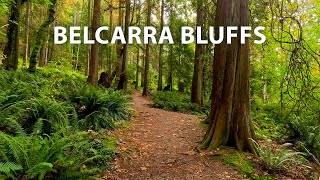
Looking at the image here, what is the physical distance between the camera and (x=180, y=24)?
68.4 feet

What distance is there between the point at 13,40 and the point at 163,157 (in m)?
9.13

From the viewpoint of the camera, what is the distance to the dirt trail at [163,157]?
15.7 feet

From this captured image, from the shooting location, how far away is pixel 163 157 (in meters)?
5.50

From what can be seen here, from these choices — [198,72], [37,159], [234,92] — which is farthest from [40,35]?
[37,159]

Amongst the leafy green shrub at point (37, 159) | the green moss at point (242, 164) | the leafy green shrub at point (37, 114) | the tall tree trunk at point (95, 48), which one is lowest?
the green moss at point (242, 164)

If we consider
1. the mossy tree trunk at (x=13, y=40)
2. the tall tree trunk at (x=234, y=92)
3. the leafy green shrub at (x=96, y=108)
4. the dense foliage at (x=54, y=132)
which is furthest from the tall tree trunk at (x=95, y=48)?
the tall tree trunk at (x=234, y=92)

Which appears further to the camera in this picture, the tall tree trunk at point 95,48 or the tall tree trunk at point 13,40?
the tall tree trunk at point 95,48

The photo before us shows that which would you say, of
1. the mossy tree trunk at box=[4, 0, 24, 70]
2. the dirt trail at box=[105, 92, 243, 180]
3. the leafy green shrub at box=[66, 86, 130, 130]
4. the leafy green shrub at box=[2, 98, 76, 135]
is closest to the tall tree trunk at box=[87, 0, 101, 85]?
the mossy tree trunk at box=[4, 0, 24, 70]

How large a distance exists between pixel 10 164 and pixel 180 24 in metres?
18.9

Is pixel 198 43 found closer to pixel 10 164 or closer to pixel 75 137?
pixel 75 137

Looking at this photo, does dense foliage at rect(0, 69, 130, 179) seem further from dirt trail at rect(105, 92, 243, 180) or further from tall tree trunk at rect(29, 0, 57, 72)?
tall tree trunk at rect(29, 0, 57, 72)

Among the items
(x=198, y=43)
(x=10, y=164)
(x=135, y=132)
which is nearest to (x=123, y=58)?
(x=198, y=43)

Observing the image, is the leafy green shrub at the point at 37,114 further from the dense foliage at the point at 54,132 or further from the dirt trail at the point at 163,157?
the dirt trail at the point at 163,157

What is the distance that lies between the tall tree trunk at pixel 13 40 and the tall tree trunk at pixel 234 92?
8.35 meters
